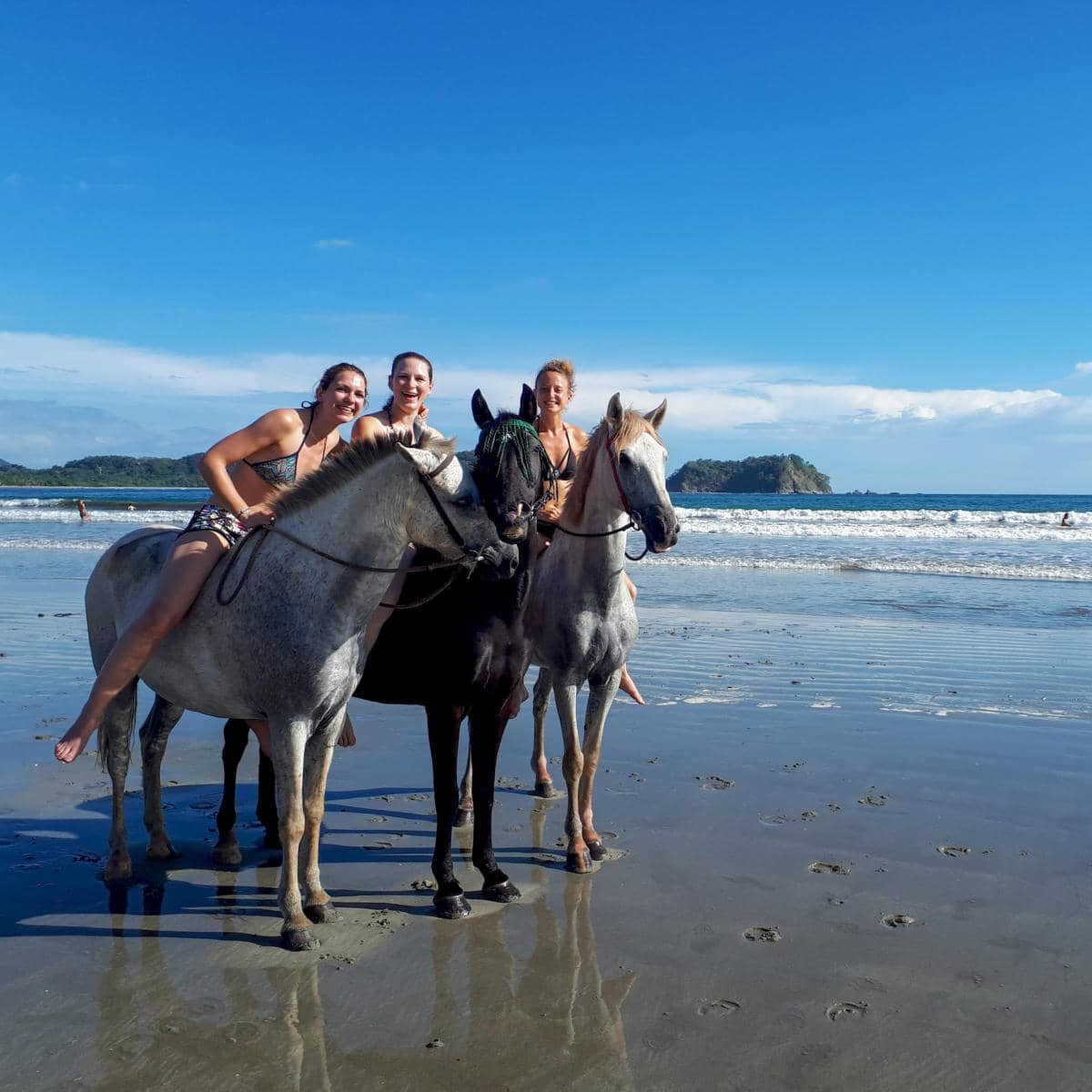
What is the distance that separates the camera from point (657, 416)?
473cm

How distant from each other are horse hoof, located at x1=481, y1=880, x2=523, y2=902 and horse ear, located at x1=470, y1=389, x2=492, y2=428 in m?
2.11

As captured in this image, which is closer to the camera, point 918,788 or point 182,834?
point 182,834

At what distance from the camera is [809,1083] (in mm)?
2670

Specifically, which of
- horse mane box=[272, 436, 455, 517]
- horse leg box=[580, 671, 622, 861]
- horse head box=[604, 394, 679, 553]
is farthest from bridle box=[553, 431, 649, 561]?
horse mane box=[272, 436, 455, 517]

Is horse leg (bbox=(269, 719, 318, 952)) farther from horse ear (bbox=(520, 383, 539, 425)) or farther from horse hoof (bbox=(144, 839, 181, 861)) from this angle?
horse ear (bbox=(520, 383, 539, 425))

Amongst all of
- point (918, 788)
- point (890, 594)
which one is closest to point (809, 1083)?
point (918, 788)

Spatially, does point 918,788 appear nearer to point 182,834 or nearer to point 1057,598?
point 182,834

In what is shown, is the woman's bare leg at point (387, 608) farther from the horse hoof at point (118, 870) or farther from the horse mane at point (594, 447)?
the horse hoof at point (118, 870)

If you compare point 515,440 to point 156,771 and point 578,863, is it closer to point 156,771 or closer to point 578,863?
point 578,863

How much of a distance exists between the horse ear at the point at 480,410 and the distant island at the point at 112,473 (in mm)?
95072

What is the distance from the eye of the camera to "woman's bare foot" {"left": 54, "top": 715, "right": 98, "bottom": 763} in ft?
12.2

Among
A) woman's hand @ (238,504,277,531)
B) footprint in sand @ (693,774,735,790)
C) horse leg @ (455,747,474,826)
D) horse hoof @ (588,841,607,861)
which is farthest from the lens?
footprint in sand @ (693,774,735,790)

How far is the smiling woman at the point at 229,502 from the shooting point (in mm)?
3873

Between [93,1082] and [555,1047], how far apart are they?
140cm
